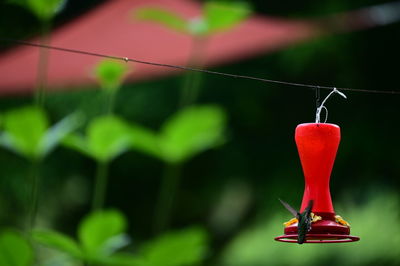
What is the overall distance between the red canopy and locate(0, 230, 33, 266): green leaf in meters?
1.09

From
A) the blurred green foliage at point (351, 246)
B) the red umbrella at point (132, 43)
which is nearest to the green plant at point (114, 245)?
the blurred green foliage at point (351, 246)

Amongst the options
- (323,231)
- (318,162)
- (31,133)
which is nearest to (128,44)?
(31,133)

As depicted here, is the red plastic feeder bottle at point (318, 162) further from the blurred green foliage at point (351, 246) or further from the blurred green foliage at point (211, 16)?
the blurred green foliage at point (351, 246)

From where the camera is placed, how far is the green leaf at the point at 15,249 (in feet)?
5.34

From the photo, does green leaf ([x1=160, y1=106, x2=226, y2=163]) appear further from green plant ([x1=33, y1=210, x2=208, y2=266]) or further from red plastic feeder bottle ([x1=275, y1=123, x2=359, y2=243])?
red plastic feeder bottle ([x1=275, y1=123, x2=359, y2=243])

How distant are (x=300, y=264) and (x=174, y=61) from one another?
105 cm

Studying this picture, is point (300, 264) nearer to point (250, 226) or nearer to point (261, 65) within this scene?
point (250, 226)

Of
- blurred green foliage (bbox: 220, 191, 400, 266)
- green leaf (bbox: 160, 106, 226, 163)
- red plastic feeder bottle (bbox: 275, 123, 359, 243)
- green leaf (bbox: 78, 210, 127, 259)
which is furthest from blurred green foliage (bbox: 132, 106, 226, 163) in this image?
red plastic feeder bottle (bbox: 275, 123, 359, 243)

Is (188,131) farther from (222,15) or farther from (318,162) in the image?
(318,162)

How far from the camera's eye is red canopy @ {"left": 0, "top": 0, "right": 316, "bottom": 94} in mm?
2750

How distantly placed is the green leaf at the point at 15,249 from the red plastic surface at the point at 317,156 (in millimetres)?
709

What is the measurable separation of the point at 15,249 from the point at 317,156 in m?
0.77

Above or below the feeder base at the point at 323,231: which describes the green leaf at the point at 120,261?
above

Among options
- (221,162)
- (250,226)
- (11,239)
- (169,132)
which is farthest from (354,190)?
(11,239)
